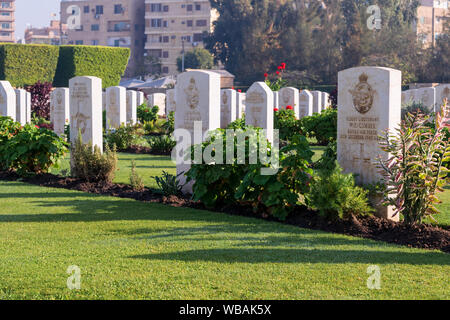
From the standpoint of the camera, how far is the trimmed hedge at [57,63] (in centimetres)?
3716

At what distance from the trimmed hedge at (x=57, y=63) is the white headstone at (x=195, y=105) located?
96.0ft

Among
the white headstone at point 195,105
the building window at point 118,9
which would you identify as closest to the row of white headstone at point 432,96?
the white headstone at point 195,105

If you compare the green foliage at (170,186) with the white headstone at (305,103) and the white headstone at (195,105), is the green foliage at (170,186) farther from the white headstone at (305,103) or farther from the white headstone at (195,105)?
the white headstone at (305,103)

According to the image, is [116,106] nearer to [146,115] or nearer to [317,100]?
[146,115]

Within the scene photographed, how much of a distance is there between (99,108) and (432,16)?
226 feet

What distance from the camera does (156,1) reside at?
74000 mm

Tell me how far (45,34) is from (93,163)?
10723cm

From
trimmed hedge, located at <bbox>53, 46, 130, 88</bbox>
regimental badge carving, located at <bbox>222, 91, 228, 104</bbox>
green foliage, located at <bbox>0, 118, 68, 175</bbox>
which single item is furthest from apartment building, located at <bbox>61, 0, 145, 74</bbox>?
green foliage, located at <bbox>0, 118, 68, 175</bbox>

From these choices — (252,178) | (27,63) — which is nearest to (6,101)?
(252,178)

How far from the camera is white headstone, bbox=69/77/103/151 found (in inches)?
436

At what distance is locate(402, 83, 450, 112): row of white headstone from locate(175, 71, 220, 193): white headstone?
9.89 metres

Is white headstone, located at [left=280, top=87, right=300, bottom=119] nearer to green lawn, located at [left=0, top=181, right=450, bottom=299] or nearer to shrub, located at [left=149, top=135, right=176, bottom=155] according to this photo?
shrub, located at [left=149, top=135, right=176, bottom=155]
